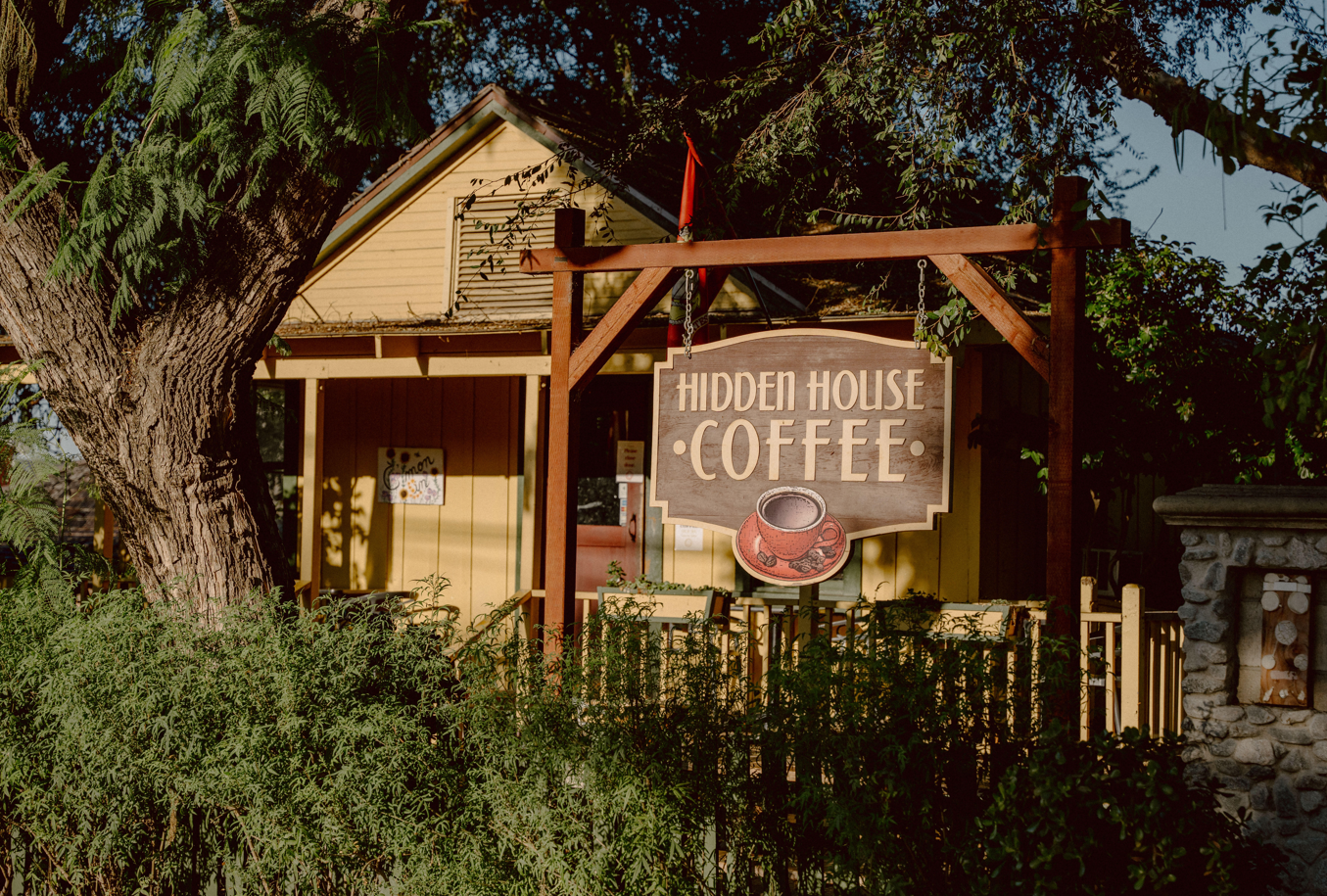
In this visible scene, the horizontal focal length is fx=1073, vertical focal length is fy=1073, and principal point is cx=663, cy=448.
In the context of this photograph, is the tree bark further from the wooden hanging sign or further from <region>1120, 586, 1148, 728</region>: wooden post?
<region>1120, 586, 1148, 728</region>: wooden post

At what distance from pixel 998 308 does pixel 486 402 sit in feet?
19.0

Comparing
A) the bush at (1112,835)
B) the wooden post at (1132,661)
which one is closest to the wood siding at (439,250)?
the wooden post at (1132,661)

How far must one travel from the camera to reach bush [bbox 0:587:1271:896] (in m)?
2.84

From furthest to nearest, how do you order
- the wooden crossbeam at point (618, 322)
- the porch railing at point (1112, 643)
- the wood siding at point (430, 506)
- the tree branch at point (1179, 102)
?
the wood siding at point (430, 506) → the wooden crossbeam at point (618, 322) → the tree branch at point (1179, 102) → the porch railing at point (1112, 643)

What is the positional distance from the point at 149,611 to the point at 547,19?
56.0ft

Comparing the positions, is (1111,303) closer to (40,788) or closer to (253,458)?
(253,458)

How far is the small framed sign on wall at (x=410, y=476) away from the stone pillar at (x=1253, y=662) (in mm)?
6981

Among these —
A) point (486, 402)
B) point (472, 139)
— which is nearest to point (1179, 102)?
point (486, 402)

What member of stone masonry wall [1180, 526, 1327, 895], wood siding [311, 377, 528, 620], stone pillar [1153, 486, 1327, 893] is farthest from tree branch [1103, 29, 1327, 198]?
wood siding [311, 377, 528, 620]

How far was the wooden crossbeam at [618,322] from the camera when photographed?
17.8ft

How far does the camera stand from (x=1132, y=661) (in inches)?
202

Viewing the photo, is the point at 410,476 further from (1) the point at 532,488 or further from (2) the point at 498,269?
(2) the point at 498,269

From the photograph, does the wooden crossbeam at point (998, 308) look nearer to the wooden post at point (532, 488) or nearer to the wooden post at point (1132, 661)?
the wooden post at point (1132, 661)

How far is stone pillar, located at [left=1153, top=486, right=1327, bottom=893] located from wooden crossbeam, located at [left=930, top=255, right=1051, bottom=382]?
37.1 inches
